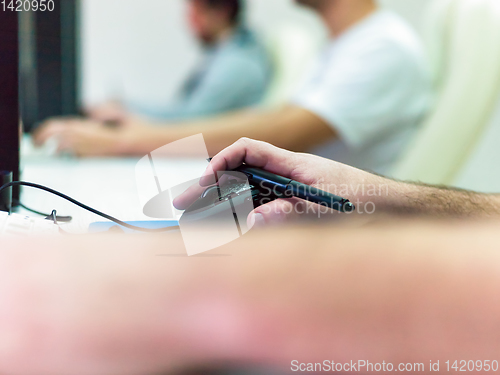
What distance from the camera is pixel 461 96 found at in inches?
31.9

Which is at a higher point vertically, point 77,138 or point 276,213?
point 276,213

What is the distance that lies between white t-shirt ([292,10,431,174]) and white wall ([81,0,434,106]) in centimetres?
158

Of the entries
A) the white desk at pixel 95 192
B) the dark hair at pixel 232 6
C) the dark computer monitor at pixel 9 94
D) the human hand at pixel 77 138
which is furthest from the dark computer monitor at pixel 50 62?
the dark hair at pixel 232 6

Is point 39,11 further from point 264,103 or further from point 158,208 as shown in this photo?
point 264,103

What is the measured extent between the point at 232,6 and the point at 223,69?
34cm

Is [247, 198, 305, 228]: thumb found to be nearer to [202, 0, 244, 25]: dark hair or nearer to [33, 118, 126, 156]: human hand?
[33, 118, 126, 156]: human hand

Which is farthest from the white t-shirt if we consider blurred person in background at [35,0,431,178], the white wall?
the white wall

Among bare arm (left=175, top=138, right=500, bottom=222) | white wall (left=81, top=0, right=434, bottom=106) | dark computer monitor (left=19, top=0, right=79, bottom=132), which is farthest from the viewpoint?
white wall (left=81, top=0, right=434, bottom=106)

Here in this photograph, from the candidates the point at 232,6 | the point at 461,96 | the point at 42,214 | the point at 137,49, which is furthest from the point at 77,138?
the point at 137,49

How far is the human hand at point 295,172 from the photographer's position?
262 mm

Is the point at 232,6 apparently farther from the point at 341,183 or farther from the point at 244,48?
the point at 341,183

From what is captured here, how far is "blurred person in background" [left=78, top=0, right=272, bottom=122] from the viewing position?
1.69 metres

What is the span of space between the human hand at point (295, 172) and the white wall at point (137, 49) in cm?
220

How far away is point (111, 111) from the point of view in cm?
156
